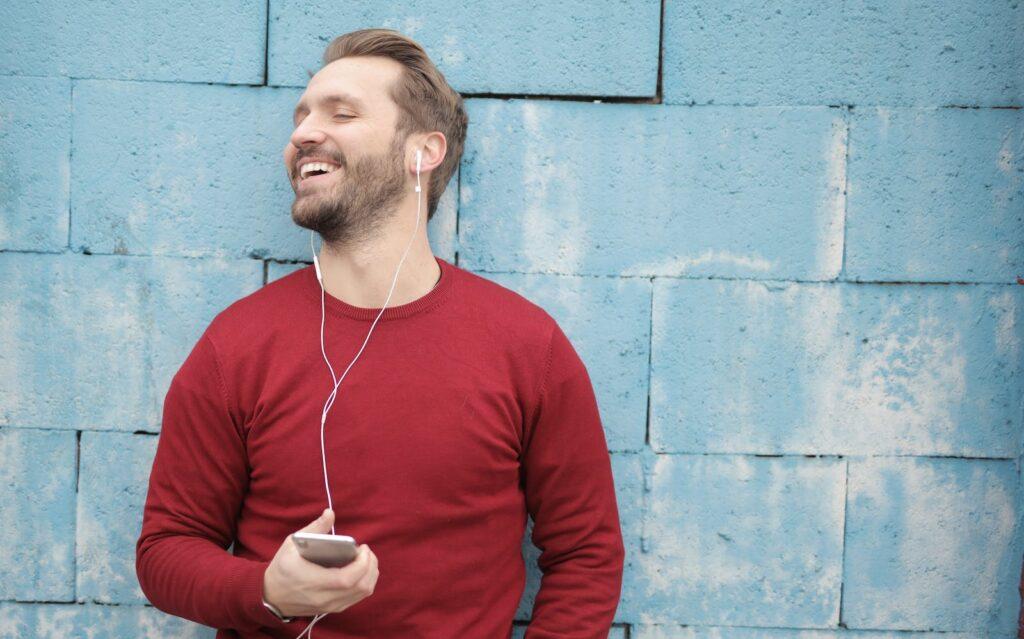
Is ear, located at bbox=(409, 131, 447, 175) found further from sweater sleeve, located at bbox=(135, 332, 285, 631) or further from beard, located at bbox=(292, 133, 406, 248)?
sweater sleeve, located at bbox=(135, 332, 285, 631)

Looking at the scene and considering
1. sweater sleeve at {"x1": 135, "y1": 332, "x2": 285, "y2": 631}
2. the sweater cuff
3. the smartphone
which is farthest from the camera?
sweater sleeve at {"x1": 135, "y1": 332, "x2": 285, "y2": 631}

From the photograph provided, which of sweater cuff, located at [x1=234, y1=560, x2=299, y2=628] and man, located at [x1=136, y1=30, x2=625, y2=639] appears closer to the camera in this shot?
sweater cuff, located at [x1=234, y1=560, x2=299, y2=628]

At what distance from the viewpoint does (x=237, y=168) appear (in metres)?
2.24

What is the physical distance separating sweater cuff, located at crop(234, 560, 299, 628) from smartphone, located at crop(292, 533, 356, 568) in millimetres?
203

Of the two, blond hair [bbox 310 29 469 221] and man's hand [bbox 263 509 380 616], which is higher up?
blond hair [bbox 310 29 469 221]

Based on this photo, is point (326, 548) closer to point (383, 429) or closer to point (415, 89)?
point (383, 429)

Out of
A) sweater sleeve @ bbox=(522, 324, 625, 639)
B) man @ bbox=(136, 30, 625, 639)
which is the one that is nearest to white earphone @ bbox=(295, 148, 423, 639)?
man @ bbox=(136, 30, 625, 639)

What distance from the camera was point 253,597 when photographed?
1.67 metres

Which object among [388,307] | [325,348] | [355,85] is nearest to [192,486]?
[325,348]

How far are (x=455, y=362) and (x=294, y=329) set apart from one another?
1.36 ft

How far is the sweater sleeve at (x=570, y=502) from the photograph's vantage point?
189 cm

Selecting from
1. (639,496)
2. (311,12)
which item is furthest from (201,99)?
(639,496)

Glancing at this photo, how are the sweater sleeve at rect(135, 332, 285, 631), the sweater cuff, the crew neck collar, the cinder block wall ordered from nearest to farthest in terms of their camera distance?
the sweater cuff, the sweater sleeve at rect(135, 332, 285, 631), the crew neck collar, the cinder block wall

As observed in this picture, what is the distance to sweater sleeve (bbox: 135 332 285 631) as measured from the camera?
1.78m
